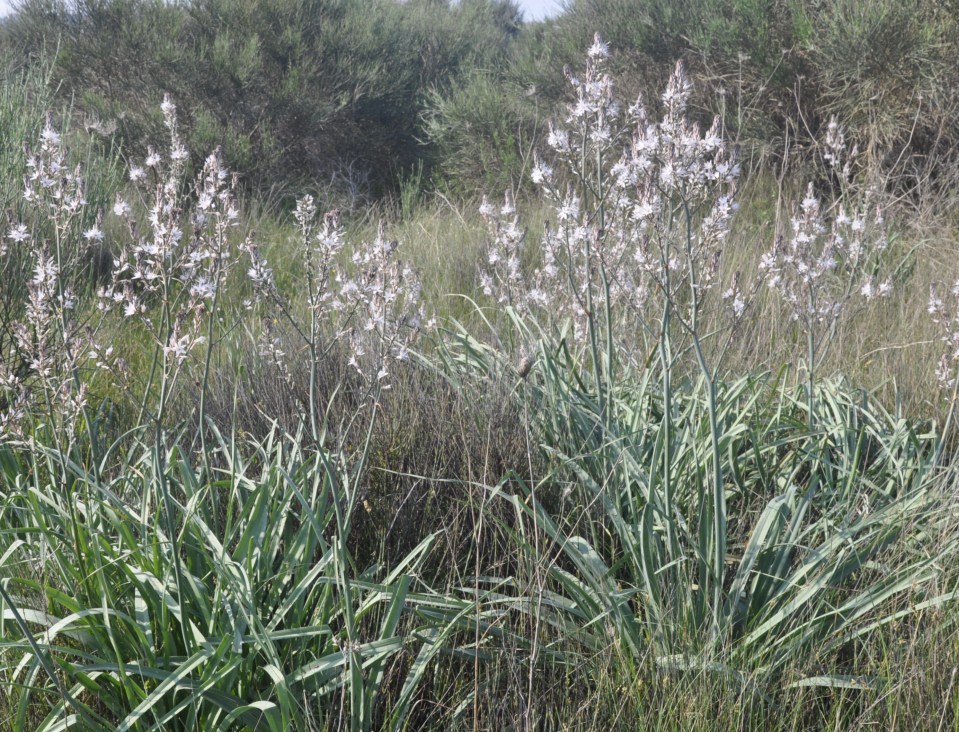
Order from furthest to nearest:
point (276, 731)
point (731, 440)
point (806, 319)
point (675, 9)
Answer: point (675, 9), point (806, 319), point (731, 440), point (276, 731)

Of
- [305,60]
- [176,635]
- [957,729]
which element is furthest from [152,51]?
[957,729]

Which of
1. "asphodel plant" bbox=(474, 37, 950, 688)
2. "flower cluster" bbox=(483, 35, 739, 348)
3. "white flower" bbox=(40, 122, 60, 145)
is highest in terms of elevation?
"white flower" bbox=(40, 122, 60, 145)

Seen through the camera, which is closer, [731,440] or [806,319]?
[731,440]

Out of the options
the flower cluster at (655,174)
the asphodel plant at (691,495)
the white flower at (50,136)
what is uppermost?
the white flower at (50,136)

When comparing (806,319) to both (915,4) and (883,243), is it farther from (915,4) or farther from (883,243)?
(915,4)

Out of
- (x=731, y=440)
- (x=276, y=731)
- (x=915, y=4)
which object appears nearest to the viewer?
(x=276, y=731)

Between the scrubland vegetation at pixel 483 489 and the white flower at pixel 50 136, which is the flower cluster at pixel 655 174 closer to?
the scrubland vegetation at pixel 483 489

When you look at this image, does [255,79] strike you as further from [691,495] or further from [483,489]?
[691,495]

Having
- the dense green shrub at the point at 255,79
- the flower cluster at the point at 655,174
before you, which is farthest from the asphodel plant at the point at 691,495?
the dense green shrub at the point at 255,79

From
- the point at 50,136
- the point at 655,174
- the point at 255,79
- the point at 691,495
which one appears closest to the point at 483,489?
the point at 691,495

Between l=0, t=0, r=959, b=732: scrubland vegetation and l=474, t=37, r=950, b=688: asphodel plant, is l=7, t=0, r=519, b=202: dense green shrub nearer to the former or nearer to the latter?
l=0, t=0, r=959, b=732: scrubland vegetation

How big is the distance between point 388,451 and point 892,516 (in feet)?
5.02

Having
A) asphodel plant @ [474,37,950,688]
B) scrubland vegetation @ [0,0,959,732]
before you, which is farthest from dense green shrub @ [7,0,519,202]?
Result: asphodel plant @ [474,37,950,688]

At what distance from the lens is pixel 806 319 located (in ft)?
10.0
